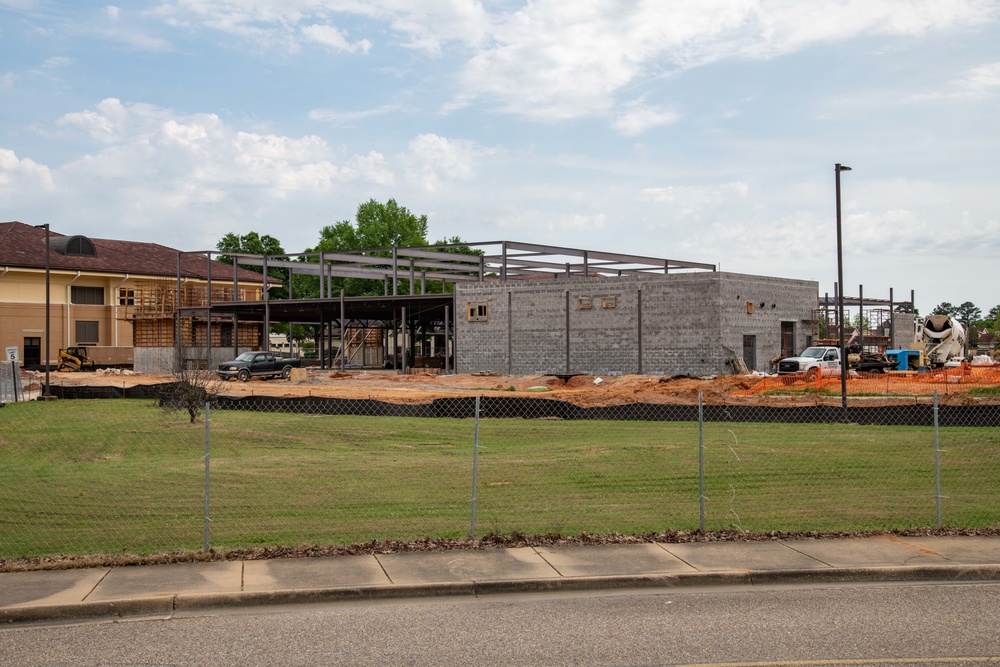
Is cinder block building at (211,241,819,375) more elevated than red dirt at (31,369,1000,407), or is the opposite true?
cinder block building at (211,241,819,375)

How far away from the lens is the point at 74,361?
2522 inches

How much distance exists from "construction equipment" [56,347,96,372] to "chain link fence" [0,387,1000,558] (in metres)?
38.3

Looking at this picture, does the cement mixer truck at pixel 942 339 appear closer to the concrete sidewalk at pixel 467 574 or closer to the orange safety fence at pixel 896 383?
the orange safety fence at pixel 896 383

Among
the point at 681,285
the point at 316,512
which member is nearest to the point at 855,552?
the point at 316,512

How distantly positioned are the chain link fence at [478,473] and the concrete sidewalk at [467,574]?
2.76ft

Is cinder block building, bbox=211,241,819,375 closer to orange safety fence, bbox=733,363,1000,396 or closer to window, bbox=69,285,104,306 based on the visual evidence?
orange safety fence, bbox=733,363,1000,396

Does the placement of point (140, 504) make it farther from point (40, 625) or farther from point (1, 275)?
point (1, 275)

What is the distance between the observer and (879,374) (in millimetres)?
46344

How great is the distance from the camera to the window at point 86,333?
72500 millimetres

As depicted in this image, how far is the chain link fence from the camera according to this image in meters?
12.5

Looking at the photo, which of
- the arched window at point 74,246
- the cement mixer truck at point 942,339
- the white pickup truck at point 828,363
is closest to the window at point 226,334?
the arched window at point 74,246

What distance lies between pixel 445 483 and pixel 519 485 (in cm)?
131

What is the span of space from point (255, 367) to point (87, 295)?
95.3 feet

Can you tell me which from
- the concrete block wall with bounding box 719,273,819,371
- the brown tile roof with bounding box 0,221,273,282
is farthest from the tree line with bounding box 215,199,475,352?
the concrete block wall with bounding box 719,273,819,371
